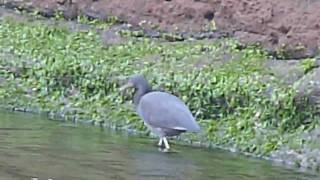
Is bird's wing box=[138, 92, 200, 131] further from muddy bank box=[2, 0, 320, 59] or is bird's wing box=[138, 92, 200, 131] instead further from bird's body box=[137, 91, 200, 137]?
muddy bank box=[2, 0, 320, 59]

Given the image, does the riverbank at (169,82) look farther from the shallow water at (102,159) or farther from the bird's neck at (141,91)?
the shallow water at (102,159)

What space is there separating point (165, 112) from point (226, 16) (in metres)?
5.14

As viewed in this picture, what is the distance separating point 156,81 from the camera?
1338cm

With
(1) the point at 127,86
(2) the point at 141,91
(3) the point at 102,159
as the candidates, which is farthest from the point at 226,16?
(3) the point at 102,159

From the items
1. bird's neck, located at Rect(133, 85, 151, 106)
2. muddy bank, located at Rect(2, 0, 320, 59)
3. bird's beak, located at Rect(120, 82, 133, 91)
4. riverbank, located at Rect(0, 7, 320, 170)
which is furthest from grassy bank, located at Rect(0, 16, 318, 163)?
bird's neck, located at Rect(133, 85, 151, 106)

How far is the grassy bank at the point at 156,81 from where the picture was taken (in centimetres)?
1188

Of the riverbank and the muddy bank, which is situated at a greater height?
the muddy bank

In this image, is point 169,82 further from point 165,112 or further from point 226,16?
point 226,16

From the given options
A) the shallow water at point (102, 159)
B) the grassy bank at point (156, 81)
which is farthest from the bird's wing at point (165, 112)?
the grassy bank at point (156, 81)

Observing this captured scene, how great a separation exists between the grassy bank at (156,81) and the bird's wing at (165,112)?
91cm

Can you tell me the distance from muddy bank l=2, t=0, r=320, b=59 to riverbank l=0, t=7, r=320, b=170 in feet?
1.06

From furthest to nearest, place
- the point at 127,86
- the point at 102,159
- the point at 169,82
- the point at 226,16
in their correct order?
the point at 226,16 < the point at 169,82 < the point at 127,86 < the point at 102,159

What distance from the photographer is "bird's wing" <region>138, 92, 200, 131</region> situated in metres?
10.7

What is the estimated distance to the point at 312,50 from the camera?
1446cm
